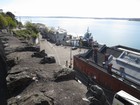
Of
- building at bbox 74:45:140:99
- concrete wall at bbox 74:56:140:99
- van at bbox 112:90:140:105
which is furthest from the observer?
building at bbox 74:45:140:99

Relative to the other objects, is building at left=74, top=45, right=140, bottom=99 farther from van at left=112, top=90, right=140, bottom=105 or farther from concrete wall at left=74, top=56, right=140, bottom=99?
van at left=112, top=90, right=140, bottom=105

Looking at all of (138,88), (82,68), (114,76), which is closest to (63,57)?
(82,68)

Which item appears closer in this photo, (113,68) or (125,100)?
(125,100)

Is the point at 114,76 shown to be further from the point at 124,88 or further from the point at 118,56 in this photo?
the point at 118,56

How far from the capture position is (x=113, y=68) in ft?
95.1

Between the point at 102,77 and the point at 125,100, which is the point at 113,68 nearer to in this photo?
the point at 102,77

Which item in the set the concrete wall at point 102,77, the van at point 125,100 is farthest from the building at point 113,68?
the van at point 125,100

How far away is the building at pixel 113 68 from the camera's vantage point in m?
24.8

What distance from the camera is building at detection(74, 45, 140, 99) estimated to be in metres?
24.8

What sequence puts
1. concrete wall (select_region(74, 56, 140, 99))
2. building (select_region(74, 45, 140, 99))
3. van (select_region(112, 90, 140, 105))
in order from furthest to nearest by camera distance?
1. building (select_region(74, 45, 140, 99))
2. concrete wall (select_region(74, 56, 140, 99))
3. van (select_region(112, 90, 140, 105))

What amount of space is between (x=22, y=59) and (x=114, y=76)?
1292cm

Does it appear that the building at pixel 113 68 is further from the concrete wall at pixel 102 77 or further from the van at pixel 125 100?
the van at pixel 125 100

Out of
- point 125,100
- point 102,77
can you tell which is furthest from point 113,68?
point 125,100

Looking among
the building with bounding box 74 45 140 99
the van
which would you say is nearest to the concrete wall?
the building with bounding box 74 45 140 99
